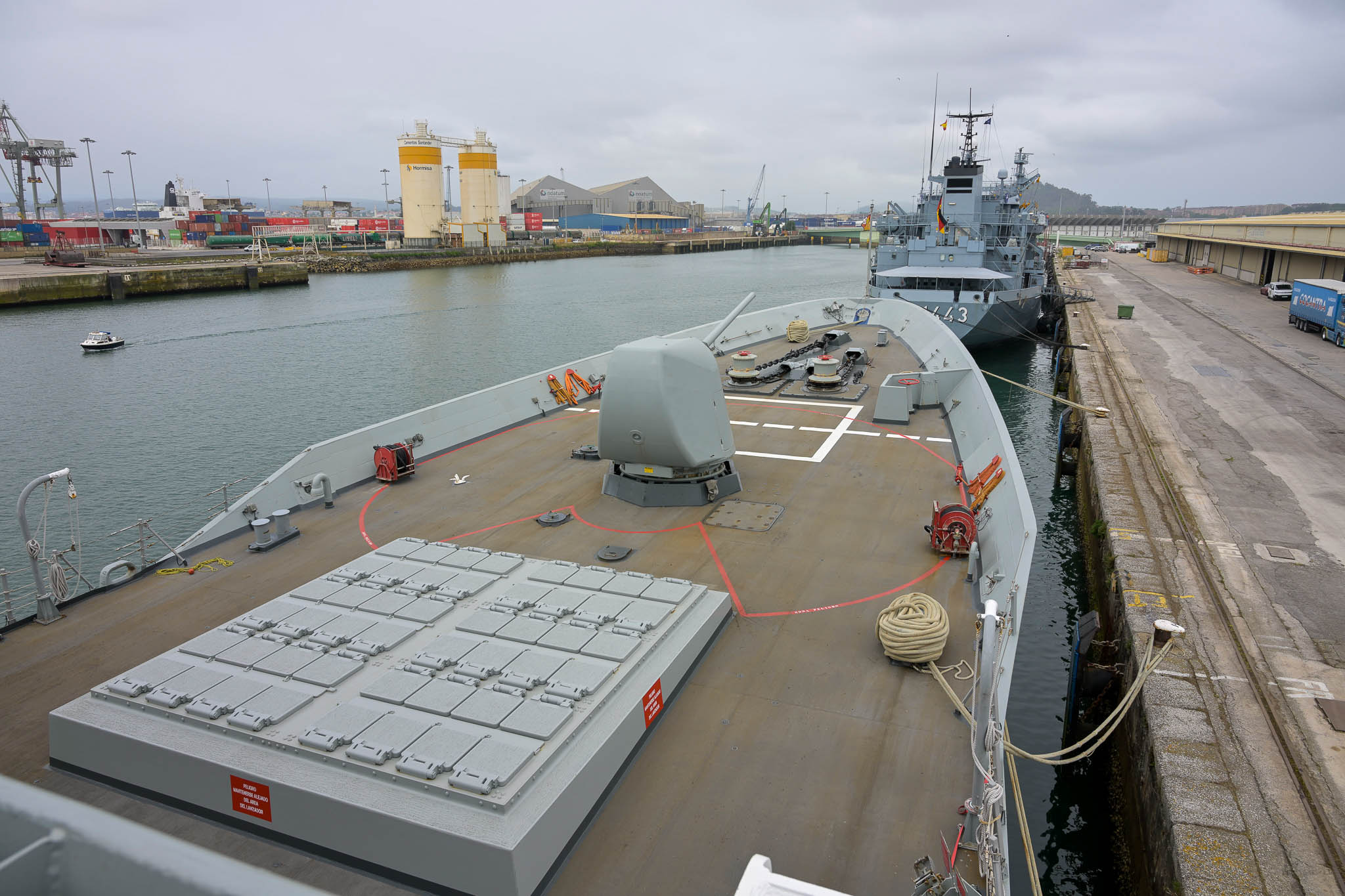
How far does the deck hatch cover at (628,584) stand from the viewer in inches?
312

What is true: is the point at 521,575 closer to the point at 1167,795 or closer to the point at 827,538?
the point at 827,538

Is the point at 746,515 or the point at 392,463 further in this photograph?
the point at 392,463

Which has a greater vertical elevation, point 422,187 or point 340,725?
point 422,187

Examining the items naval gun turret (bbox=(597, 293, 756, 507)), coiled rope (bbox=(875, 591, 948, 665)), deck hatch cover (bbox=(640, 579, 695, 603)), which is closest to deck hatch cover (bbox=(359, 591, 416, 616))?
deck hatch cover (bbox=(640, 579, 695, 603))

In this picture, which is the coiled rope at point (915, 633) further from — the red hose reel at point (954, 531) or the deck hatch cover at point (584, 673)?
the deck hatch cover at point (584, 673)

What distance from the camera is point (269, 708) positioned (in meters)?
6.06

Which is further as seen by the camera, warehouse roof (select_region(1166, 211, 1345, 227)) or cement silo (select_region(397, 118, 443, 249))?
Result: cement silo (select_region(397, 118, 443, 249))

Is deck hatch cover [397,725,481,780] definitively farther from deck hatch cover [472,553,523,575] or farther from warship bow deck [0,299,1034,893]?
deck hatch cover [472,553,523,575]

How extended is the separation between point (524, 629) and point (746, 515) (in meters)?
5.14

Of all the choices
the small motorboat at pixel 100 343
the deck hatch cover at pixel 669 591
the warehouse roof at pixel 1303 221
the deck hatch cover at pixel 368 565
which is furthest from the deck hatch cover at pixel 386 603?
the warehouse roof at pixel 1303 221

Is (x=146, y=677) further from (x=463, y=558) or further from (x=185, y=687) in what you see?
(x=463, y=558)

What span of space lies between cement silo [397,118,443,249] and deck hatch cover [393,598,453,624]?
336 ft

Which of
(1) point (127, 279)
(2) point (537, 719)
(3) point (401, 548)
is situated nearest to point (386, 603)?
(3) point (401, 548)

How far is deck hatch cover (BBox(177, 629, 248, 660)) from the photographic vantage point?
22.4 feet
